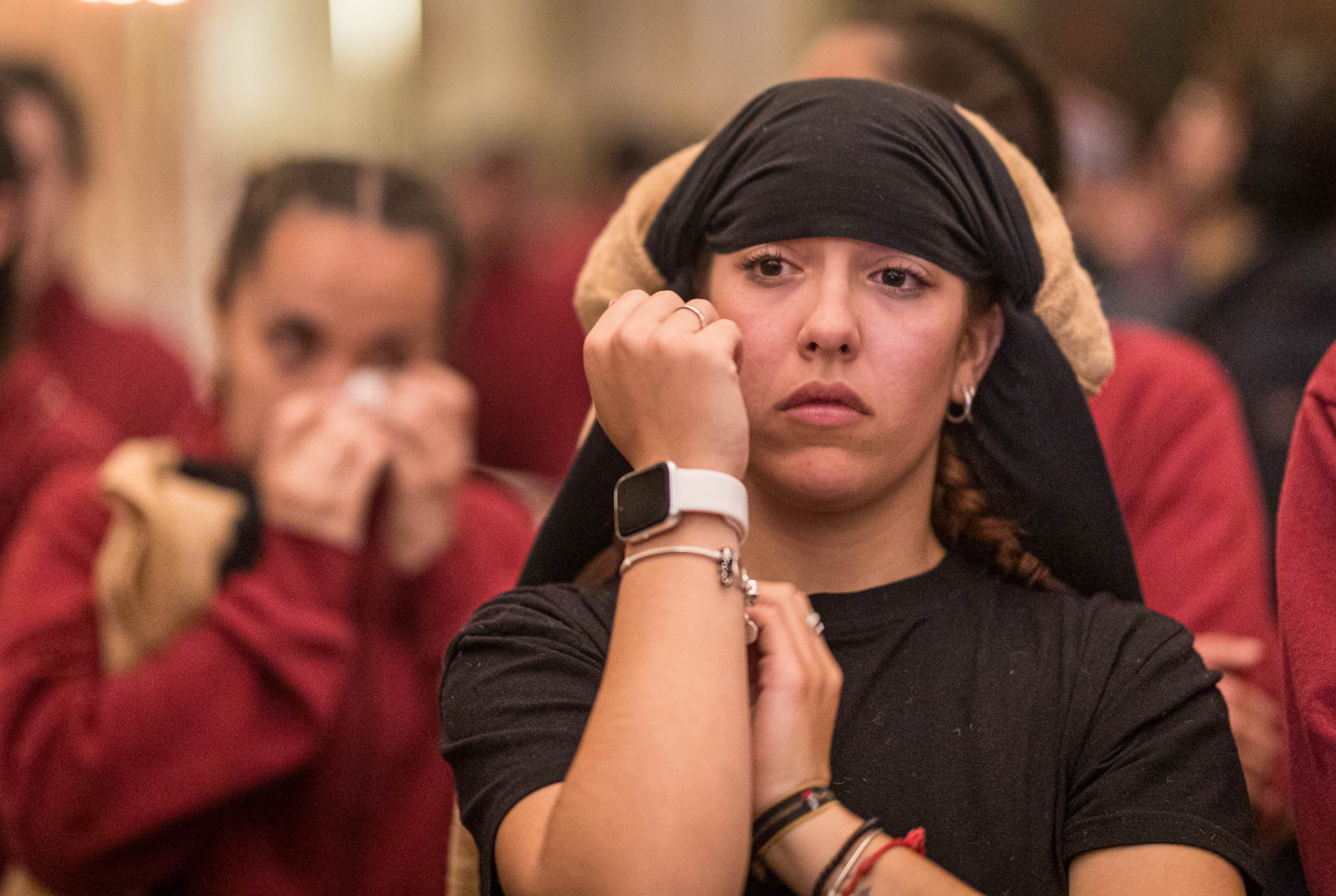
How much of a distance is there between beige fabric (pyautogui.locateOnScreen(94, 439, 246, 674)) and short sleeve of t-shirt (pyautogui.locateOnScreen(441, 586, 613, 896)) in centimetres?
76

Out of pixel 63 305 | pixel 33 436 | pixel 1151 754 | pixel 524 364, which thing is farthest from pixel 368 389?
pixel 524 364

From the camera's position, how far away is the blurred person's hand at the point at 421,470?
7.18ft

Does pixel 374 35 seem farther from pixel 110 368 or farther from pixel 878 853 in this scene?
pixel 878 853

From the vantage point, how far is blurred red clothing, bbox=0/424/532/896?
6.18 feet

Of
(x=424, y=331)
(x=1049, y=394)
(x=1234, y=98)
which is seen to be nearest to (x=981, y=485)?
(x=1049, y=394)

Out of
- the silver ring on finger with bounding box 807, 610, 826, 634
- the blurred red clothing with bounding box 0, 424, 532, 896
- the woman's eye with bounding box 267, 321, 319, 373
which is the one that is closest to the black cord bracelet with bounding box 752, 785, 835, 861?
the silver ring on finger with bounding box 807, 610, 826, 634

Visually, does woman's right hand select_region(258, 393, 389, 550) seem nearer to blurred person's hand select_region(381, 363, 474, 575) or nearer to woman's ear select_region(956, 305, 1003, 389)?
blurred person's hand select_region(381, 363, 474, 575)

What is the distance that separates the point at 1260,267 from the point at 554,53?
5.78 metres

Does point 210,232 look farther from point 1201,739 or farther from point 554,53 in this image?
point 1201,739

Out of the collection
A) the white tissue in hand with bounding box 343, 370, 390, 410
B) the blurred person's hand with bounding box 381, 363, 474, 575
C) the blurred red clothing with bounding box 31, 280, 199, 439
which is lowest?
the blurred red clothing with bounding box 31, 280, 199, 439

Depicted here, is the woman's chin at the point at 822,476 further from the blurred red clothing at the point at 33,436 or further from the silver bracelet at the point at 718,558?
the blurred red clothing at the point at 33,436

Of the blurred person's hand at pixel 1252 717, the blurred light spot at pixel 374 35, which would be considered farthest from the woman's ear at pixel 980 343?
the blurred light spot at pixel 374 35

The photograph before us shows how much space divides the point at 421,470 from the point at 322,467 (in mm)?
170

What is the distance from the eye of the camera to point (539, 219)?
25.7 ft
